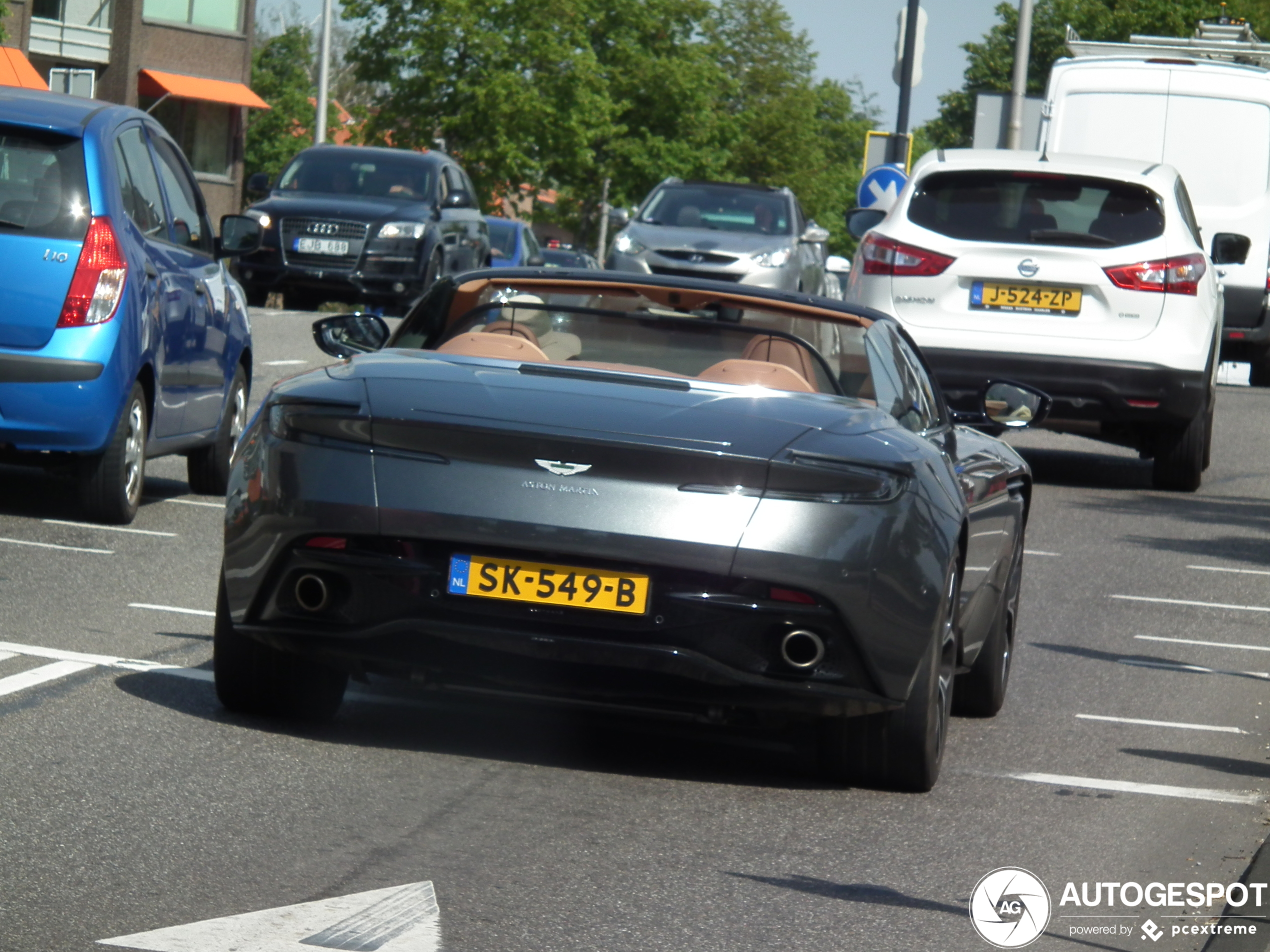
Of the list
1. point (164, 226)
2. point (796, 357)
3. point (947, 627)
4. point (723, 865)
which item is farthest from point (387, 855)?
point (164, 226)

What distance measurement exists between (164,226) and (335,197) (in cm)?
A: 1511

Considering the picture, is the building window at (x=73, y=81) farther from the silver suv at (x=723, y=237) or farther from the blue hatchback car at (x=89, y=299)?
the blue hatchback car at (x=89, y=299)

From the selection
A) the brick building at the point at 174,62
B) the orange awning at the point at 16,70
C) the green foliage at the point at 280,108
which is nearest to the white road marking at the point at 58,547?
the orange awning at the point at 16,70

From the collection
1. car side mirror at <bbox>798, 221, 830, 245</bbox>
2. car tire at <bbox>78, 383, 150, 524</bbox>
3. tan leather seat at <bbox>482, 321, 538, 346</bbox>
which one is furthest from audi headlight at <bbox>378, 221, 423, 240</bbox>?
tan leather seat at <bbox>482, 321, 538, 346</bbox>

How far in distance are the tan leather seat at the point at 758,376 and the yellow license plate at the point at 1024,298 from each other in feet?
24.1

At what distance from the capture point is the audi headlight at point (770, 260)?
24.0 metres

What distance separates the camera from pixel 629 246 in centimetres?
2434

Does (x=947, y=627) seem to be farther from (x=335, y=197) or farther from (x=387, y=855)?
(x=335, y=197)

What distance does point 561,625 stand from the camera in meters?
5.36

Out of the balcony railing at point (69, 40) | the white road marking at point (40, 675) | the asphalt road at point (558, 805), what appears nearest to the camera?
the asphalt road at point (558, 805)

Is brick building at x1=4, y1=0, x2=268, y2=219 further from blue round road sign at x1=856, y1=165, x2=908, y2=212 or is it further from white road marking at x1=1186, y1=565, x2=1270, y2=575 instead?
white road marking at x1=1186, y1=565, x2=1270, y2=575

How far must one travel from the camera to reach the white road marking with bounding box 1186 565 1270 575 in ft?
37.0

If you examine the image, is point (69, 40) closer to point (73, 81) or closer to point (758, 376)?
point (73, 81)

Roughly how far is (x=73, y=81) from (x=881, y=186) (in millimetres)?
35767
